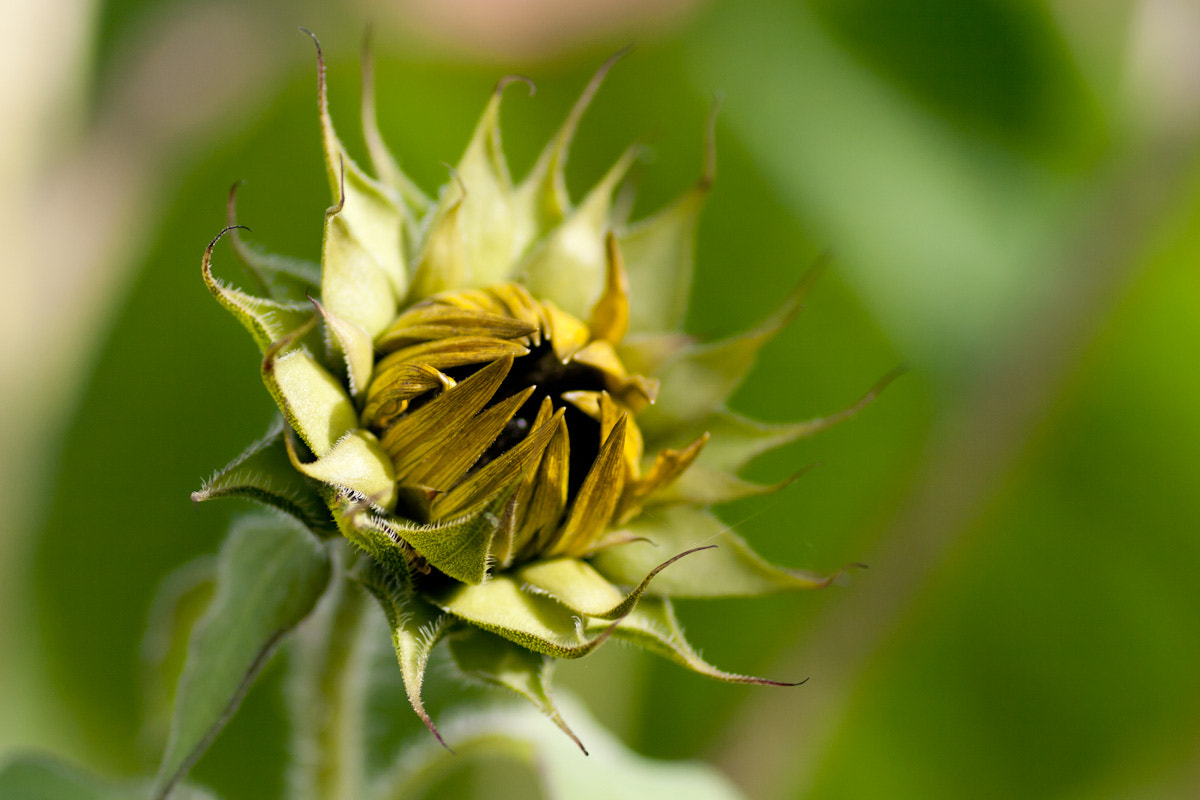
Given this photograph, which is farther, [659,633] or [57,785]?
[57,785]

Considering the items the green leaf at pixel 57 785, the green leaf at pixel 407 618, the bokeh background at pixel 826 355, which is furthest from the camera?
the bokeh background at pixel 826 355

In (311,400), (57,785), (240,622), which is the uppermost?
(311,400)

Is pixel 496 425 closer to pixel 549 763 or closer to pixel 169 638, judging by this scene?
pixel 549 763

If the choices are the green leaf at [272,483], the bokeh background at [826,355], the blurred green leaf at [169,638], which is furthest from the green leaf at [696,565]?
the bokeh background at [826,355]

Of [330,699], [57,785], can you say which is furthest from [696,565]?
[57,785]

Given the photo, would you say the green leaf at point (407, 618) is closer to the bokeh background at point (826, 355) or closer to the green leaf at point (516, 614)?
the green leaf at point (516, 614)

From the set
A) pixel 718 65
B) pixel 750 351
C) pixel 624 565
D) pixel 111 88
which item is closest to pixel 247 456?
pixel 624 565

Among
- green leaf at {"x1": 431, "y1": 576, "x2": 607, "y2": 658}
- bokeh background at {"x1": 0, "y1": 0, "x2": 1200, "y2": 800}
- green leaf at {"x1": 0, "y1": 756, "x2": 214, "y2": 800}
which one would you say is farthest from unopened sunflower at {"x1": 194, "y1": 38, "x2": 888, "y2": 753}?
bokeh background at {"x1": 0, "y1": 0, "x2": 1200, "y2": 800}
